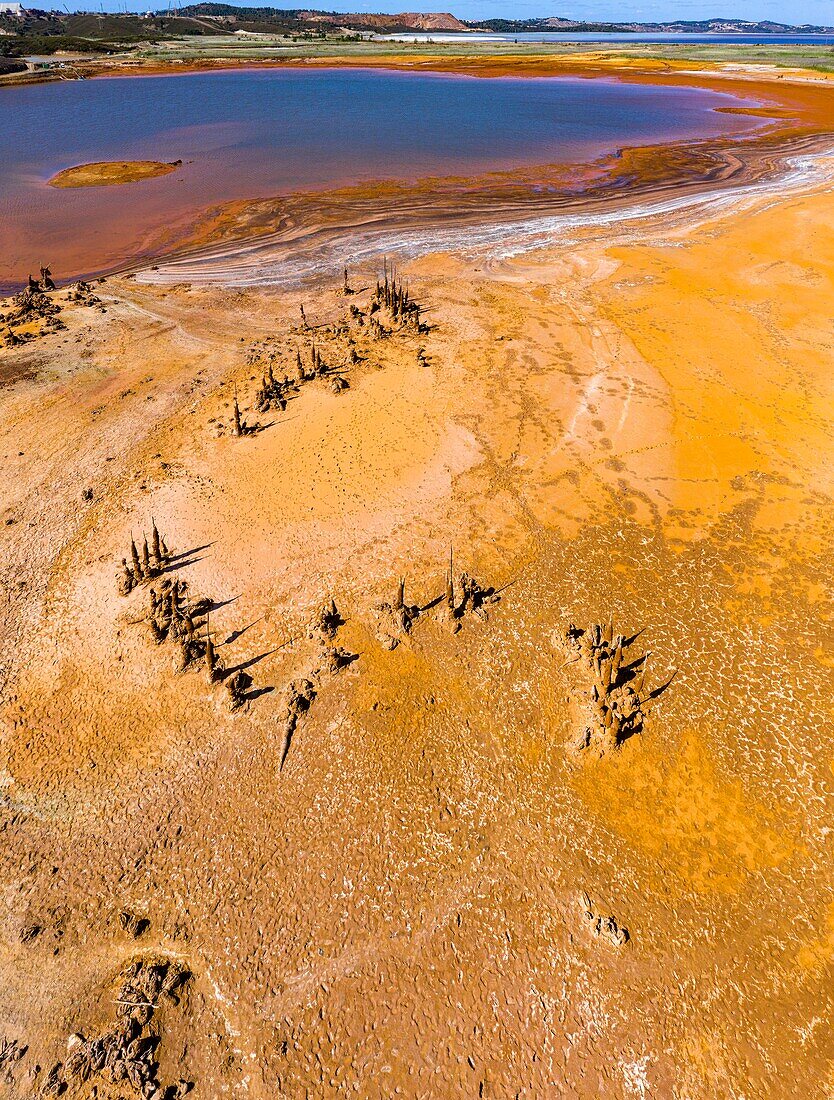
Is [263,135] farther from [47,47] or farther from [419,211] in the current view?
[47,47]

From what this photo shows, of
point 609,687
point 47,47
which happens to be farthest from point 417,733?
point 47,47

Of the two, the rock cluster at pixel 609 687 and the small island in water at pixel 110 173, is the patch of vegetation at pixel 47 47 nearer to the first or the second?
the small island in water at pixel 110 173

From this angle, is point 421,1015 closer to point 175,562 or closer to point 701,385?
point 175,562

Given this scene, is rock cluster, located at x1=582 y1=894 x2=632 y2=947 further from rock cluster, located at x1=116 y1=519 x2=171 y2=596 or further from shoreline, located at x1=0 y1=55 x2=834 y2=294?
shoreline, located at x1=0 y1=55 x2=834 y2=294

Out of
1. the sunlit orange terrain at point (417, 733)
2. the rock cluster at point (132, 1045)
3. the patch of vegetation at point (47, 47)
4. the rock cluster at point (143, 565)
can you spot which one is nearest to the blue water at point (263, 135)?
the sunlit orange terrain at point (417, 733)

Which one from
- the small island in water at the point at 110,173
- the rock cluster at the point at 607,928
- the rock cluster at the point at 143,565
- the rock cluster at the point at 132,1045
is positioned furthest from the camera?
the small island in water at the point at 110,173
